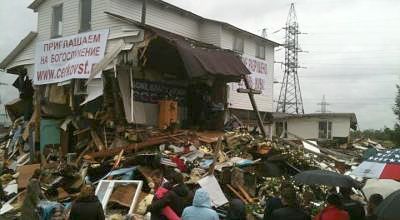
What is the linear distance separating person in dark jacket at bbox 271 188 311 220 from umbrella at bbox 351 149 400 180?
185 centimetres

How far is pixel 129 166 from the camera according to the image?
15.5 metres

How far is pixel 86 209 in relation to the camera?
820 cm

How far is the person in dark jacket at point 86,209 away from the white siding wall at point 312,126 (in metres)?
31.0

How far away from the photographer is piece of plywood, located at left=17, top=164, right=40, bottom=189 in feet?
54.5

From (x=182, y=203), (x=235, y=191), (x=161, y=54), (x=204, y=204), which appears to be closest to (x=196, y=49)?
(x=161, y=54)

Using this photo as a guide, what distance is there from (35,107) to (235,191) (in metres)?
11.7

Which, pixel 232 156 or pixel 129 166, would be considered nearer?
pixel 129 166

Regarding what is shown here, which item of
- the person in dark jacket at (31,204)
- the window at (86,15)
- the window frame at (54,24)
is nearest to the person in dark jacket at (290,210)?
the person in dark jacket at (31,204)

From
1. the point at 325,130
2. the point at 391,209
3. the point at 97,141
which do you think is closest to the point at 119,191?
the point at 97,141

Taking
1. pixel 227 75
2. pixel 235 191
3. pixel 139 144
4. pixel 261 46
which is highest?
pixel 261 46

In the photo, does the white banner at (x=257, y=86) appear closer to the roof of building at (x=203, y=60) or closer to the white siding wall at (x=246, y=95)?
the white siding wall at (x=246, y=95)

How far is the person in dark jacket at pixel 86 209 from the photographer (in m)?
8.17

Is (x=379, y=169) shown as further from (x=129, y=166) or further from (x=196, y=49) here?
(x=196, y=49)

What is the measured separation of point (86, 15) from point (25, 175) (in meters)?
8.30
